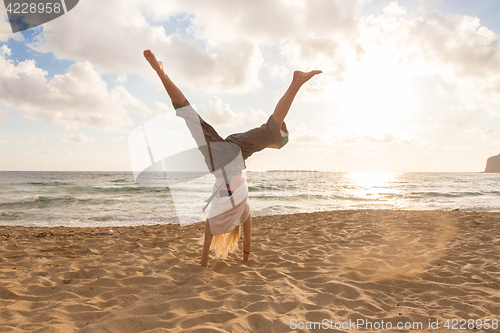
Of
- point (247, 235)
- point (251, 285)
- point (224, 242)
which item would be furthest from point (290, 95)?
point (224, 242)

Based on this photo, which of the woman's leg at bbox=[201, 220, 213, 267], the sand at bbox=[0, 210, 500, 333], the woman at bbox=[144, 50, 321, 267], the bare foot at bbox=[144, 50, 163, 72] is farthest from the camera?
the woman's leg at bbox=[201, 220, 213, 267]

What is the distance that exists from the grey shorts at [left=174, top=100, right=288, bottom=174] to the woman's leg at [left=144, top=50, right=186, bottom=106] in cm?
5

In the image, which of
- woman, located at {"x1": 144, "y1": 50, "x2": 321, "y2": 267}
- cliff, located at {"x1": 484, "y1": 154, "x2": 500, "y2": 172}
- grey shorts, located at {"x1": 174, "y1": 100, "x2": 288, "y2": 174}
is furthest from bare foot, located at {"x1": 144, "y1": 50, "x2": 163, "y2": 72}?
cliff, located at {"x1": 484, "y1": 154, "x2": 500, "y2": 172}

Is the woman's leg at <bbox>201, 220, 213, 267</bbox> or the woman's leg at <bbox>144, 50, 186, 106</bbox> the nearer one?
the woman's leg at <bbox>144, 50, 186, 106</bbox>

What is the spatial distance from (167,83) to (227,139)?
32.4 inches

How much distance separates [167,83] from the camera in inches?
97.5

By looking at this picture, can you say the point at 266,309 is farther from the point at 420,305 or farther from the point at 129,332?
the point at 420,305

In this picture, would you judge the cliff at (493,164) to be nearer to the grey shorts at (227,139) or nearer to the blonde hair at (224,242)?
the blonde hair at (224,242)

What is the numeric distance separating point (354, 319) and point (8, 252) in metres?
5.14

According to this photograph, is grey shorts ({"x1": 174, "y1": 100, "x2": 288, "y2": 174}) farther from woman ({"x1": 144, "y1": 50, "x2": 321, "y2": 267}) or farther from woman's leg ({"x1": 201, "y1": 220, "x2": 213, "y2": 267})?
woman's leg ({"x1": 201, "y1": 220, "x2": 213, "y2": 267})

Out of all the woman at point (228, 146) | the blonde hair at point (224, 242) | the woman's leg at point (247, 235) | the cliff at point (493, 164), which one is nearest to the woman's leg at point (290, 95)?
the woman at point (228, 146)

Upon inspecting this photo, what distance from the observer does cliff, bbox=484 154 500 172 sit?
118688 millimetres

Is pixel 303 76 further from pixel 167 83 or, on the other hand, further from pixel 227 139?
pixel 167 83

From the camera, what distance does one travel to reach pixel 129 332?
1825 millimetres
